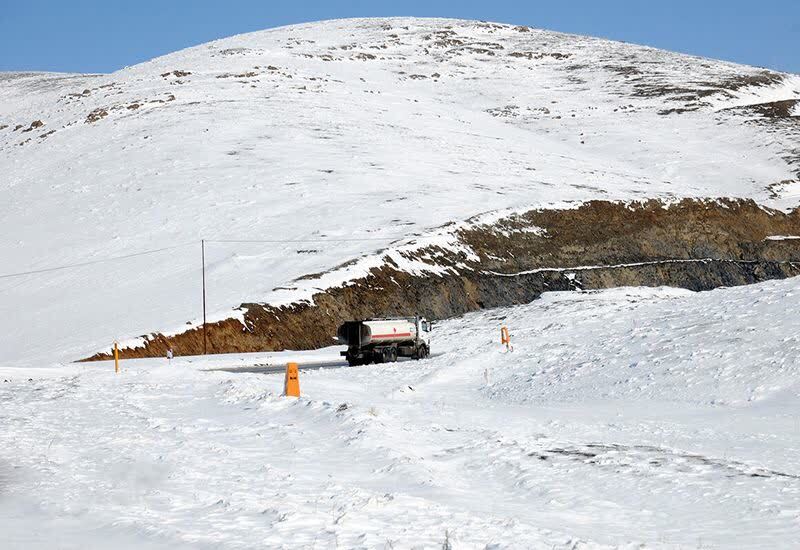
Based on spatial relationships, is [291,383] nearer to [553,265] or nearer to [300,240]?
[300,240]

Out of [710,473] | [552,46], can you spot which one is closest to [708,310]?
[710,473]

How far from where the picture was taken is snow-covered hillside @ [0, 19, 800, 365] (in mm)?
50312

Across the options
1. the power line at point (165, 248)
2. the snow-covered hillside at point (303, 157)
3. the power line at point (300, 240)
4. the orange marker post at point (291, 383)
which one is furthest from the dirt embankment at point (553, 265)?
the orange marker post at point (291, 383)

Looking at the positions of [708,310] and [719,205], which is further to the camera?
[719,205]

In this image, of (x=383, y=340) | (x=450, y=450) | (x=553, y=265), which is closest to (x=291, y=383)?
A: (x=450, y=450)

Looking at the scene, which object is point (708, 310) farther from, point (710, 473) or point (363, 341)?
point (710, 473)

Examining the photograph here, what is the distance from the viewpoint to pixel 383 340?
37.3 meters


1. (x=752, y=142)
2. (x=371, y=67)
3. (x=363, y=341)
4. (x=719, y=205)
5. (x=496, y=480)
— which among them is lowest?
(x=496, y=480)

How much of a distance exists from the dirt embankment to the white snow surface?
13875mm

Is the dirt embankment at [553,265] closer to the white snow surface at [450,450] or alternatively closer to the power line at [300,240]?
the power line at [300,240]

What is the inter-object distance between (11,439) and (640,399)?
44.9 feet

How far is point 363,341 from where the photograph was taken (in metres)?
36.7

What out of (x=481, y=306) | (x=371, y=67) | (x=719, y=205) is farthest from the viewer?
(x=371, y=67)

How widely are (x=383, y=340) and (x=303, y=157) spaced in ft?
120
